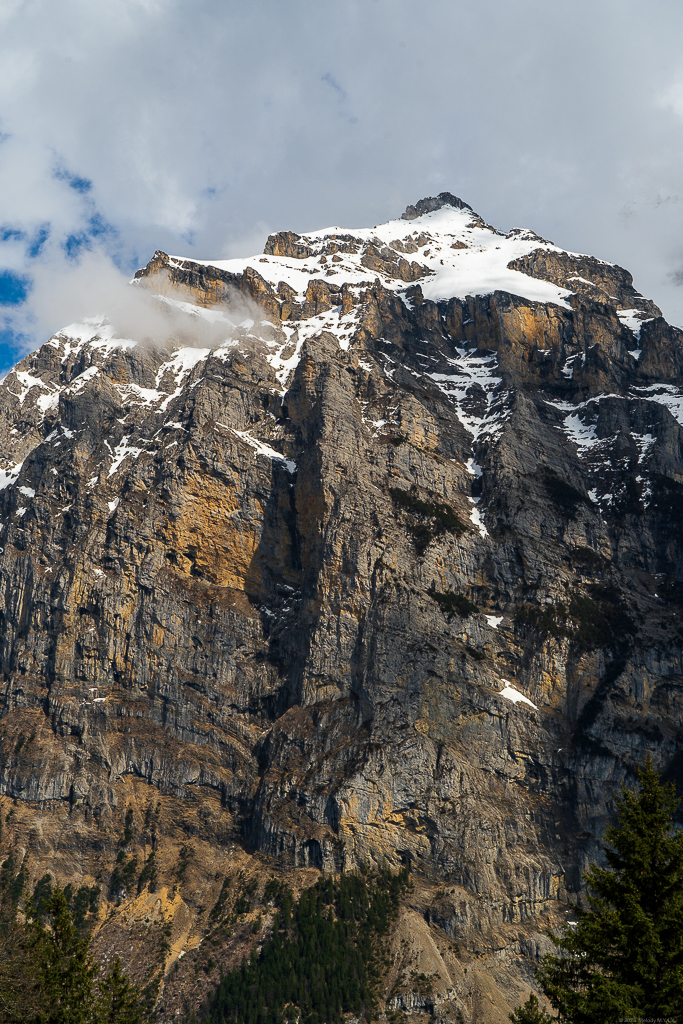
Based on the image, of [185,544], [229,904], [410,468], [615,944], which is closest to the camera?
[615,944]

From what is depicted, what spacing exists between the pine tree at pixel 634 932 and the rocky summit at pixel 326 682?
106 meters

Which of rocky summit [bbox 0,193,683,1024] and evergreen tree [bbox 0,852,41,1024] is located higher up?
rocky summit [bbox 0,193,683,1024]

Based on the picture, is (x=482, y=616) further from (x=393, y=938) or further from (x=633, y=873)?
(x=633, y=873)

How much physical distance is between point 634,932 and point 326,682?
13229 cm

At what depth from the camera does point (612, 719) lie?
510 feet

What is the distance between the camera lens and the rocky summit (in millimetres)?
138500

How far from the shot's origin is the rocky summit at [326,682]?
13850cm

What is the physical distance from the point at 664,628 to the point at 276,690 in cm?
7831

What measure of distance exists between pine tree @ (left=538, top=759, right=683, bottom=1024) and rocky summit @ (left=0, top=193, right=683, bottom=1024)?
349 ft

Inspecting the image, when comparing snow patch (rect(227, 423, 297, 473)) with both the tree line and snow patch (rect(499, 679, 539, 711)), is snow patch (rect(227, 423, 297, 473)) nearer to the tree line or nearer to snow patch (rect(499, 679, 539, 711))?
snow patch (rect(499, 679, 539, 711))

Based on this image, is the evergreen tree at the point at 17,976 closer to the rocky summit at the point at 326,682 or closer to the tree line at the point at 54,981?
the tree line at the point at 54,981

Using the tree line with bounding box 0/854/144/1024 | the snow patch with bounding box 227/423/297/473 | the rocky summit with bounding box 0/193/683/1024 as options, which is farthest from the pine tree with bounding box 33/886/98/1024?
the snow patch with bounding box 227/423/297/473

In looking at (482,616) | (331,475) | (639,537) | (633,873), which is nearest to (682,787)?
(482,616)

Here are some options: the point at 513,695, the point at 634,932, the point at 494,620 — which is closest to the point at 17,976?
the point at 634,932
